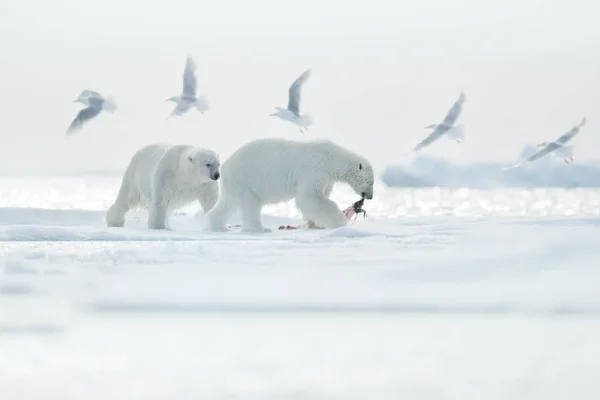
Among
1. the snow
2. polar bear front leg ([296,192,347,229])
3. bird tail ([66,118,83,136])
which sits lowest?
the snow

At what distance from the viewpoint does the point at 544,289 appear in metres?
4.24

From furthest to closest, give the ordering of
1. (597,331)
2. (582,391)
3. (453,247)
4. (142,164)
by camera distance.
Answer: (142,164), (453,247), (597,331), (582,391)

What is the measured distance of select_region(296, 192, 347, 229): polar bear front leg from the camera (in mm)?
8570

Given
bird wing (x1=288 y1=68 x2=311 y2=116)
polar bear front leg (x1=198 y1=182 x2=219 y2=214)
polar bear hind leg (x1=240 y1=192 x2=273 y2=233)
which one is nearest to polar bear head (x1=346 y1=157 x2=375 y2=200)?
polar bear hind leg (x1=240 y1=192 x2=273 y2=233)

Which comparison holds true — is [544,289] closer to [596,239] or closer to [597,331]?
[597,331]

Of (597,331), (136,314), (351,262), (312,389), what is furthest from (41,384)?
(351,262)

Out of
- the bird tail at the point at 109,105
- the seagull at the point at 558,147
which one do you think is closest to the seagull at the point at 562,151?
the seagull at the point at 558,147

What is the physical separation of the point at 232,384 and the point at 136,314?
3.85 feet

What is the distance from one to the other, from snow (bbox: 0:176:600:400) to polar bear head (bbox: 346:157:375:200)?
2.41 m

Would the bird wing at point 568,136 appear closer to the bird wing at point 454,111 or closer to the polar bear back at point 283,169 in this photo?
the bird wing at point 454,111

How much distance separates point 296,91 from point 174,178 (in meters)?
5.89

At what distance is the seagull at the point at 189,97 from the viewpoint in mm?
14938

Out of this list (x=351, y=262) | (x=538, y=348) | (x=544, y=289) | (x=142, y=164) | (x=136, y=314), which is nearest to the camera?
(x=538, y=348)

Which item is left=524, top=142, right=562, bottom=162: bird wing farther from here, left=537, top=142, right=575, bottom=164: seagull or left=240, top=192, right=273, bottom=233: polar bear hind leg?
left=240, top=192, right=273, bottom=233: polar bear hind leg
